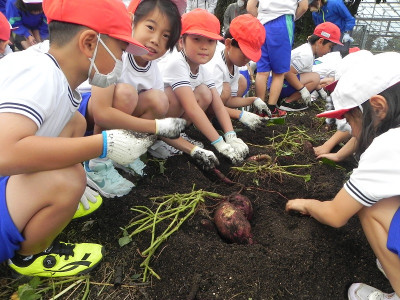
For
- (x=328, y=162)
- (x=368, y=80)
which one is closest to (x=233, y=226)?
(x=368, y=80)

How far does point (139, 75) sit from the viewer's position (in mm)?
2090

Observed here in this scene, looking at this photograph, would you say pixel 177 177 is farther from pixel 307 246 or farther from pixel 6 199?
pixel 6 199

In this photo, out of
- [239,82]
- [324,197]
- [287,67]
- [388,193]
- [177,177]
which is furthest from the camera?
[287,67]

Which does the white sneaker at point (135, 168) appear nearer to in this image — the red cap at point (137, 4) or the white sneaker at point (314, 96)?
the red cap at point (137, 4)

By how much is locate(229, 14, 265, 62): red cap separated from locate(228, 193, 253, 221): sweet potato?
1425 millimetres

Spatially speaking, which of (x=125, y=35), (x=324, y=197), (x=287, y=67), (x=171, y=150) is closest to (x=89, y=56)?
(x=125, y=35)

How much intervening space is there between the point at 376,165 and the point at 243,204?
734mm

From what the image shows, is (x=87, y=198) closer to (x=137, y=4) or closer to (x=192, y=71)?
(x=137, y=4)

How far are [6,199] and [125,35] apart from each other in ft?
2.71

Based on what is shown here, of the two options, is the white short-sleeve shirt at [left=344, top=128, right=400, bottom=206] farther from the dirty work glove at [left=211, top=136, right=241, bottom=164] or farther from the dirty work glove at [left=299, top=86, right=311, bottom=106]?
the dirty work glove at [left=299, top=86, right=311, bottom=106]

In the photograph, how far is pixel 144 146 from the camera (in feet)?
4.88

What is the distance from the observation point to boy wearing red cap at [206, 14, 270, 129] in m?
2.74

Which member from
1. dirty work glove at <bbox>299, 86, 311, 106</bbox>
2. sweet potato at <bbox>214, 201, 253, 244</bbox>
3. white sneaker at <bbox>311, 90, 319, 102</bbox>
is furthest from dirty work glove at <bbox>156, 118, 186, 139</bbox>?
white sneaker at <bbox>311, 90, 319, 102</bbox>

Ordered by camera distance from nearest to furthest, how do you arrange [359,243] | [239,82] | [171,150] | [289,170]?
[359,243] → [289,170] → [171,150] → [239,82]
